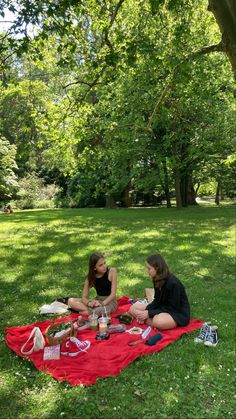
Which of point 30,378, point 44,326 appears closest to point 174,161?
point 44,326

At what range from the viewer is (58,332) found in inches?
225

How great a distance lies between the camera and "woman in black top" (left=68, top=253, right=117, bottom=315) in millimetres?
6824

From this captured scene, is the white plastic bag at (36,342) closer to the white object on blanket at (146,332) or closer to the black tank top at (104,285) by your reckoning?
the white object on blanket at (146,332)

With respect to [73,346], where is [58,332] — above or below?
above

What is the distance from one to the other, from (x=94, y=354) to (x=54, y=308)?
1944 millimetres

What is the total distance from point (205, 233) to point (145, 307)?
887 cm

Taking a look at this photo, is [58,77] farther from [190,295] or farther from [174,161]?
[190,295]

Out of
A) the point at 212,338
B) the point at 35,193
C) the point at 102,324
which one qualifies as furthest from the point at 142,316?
the point at 35,193

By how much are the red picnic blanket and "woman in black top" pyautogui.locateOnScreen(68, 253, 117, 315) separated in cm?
67

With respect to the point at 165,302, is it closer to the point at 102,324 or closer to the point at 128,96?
the point at 102,324

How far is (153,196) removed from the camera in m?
36.9

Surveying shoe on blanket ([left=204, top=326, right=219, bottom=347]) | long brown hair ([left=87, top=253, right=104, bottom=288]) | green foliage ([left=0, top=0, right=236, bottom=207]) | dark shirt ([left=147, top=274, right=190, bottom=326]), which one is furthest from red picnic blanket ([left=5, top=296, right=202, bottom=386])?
green foliage ([left=0, top=0, right=236, bottom=207])

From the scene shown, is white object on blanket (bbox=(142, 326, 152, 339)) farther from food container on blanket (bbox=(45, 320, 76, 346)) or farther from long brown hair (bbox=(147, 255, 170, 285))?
food container on blanket (bbox=(45, 320, 76, 346))

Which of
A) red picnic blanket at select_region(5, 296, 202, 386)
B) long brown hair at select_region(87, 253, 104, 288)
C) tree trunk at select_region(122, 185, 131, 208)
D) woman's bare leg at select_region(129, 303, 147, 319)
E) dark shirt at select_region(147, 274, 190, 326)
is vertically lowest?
red picnic blanket at select_region(5, 296, 202, 386)
